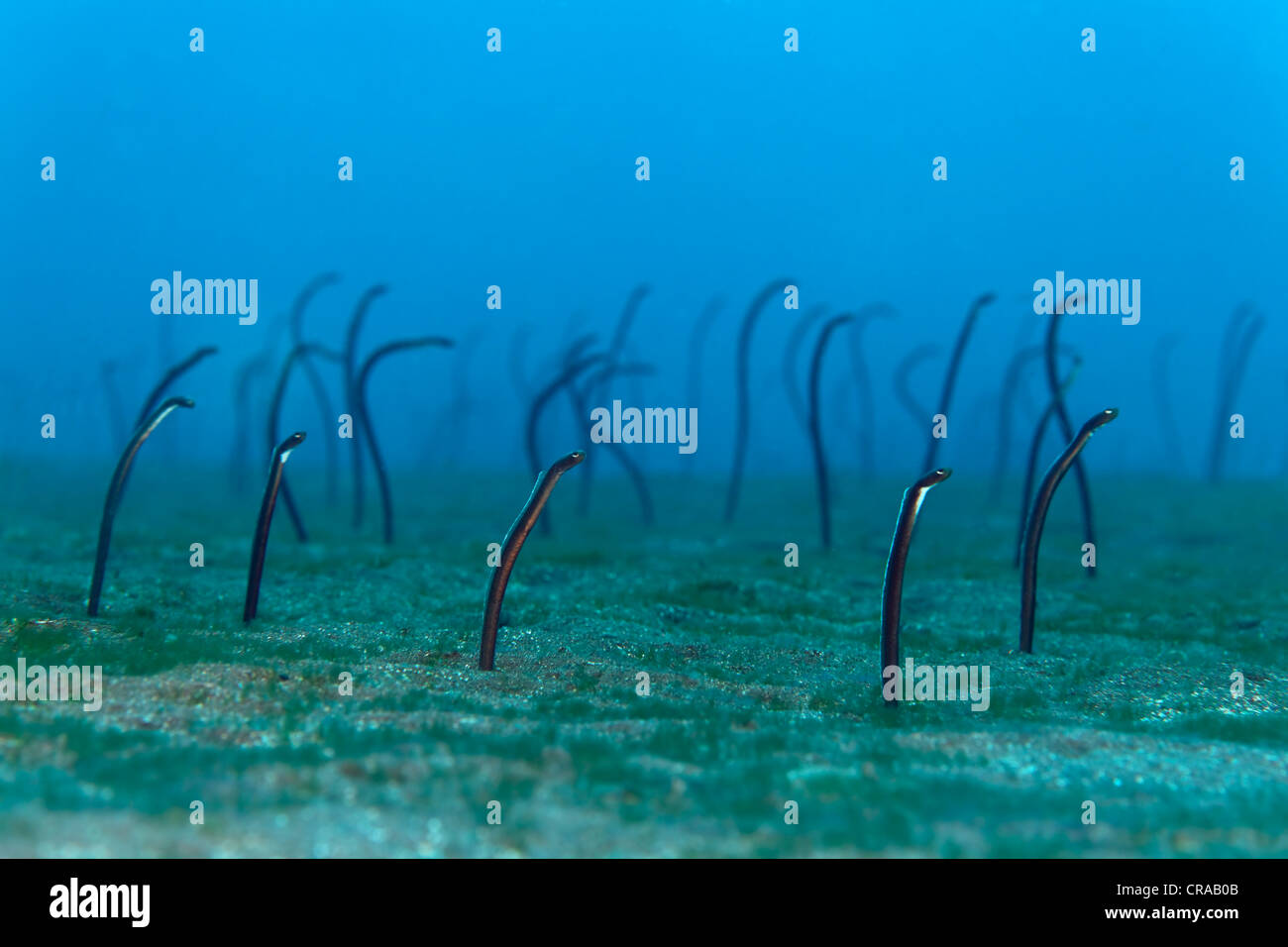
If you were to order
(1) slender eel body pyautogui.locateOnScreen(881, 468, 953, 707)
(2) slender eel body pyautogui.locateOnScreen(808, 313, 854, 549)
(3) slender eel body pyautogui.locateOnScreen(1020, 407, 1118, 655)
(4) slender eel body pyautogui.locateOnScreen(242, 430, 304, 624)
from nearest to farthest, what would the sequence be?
(1) slender eel body pyautogui.locateOnScreen(881, 468, 953, 707) → (3) slender eel body pyautogui.locateOnScreen(1020, 407, 1118, 655) → (4) slender eel body pyautogui.locateOnScreen(242, 430, 304, 624) → (2) slender eel body pyautogui.locateOnScreen(808, 313, 854, 549)

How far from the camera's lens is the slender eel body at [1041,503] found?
6539 mm

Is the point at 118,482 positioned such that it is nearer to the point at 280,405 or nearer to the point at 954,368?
the point at 280,405

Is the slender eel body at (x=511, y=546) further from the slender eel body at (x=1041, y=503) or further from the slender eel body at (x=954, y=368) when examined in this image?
the slender eel body at (x=954, y=368)

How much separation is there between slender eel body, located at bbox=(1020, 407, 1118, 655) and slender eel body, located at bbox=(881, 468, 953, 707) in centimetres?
153

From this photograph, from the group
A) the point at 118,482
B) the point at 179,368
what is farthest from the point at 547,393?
the point at 118,482

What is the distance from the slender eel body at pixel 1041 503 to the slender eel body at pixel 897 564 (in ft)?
5.02

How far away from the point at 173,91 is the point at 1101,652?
610 feet

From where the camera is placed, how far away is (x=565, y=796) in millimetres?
3955

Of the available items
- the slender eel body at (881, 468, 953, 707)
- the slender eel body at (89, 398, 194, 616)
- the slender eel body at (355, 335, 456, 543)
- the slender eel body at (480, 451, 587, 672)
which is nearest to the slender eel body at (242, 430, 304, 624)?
the slender eel body at (89, 398, 194, 616)

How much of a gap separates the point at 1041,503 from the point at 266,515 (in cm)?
641

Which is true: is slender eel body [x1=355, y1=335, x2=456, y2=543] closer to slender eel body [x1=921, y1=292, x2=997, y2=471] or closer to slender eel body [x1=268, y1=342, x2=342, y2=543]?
slender eel body [x1=268, y1=342, x2=342, y2=543]

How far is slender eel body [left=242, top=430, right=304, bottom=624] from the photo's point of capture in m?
6.75

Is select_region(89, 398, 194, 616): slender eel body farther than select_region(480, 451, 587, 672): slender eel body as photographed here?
Yes
